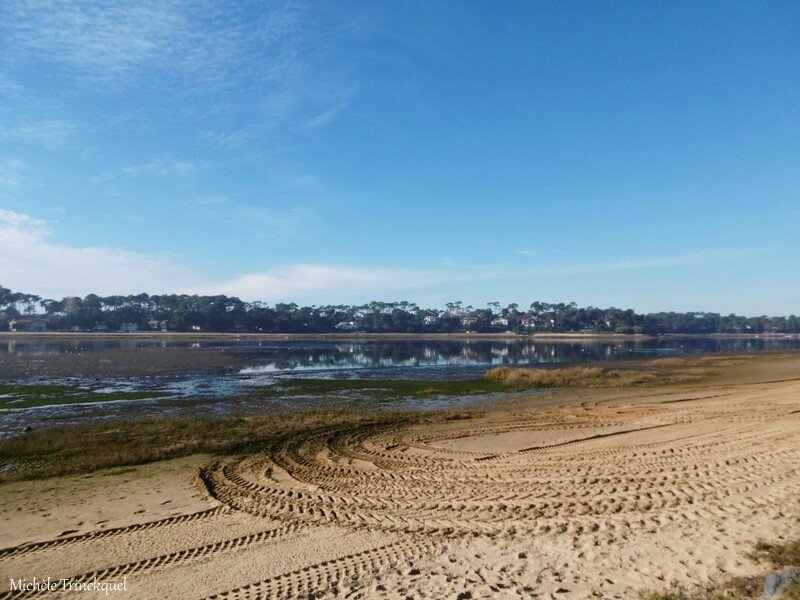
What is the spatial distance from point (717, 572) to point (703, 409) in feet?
49.2

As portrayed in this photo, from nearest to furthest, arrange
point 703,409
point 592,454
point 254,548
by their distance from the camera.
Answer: point 254,548
point 592,454
point 703,409

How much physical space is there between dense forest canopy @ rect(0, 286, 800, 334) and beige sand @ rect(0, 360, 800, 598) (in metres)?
143

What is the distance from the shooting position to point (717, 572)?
227 inches

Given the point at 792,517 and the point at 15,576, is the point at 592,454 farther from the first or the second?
the point at 15,576

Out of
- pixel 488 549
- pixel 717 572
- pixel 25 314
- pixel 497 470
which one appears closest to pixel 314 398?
pixel 497 470

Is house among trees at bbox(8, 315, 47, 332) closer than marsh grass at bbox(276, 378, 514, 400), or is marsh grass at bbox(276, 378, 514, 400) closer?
marsh grass at bbox(276, 378, 514, 400)

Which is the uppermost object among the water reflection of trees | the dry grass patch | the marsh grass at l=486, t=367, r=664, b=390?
the dry grass patch

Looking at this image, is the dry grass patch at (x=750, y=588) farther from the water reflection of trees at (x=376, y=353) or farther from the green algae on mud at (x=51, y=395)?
the water reflection of trees at (x=376, y=353)

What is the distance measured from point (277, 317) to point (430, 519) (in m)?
152

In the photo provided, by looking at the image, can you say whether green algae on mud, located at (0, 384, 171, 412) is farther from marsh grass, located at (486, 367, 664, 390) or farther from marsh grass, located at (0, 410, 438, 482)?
marsh grass, located at (486, 367, 664, 390)

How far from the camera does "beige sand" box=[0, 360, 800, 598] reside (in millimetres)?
6129

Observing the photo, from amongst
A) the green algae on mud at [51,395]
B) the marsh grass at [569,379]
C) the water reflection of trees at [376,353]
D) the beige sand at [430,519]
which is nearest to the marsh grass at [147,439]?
the beige sand at [430,519]

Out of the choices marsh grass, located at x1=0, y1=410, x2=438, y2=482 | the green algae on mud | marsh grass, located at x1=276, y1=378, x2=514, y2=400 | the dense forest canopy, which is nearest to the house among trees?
the dense forest canopy

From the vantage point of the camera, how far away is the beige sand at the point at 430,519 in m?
6.13
